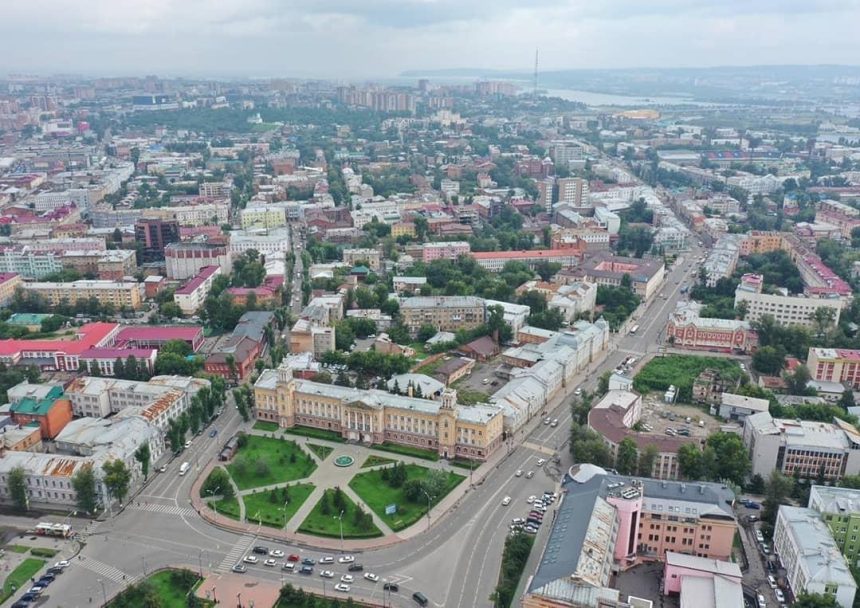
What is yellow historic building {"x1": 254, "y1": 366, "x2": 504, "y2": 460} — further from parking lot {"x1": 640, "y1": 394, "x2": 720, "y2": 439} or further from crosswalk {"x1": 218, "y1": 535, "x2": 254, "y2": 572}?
crosswalk {"x1": 218, "y1": 535, "x2": 254, "y2": 572}

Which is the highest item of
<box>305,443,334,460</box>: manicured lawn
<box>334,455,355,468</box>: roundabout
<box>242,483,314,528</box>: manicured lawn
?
<box>242,483,314,528</box>: manicured lawn

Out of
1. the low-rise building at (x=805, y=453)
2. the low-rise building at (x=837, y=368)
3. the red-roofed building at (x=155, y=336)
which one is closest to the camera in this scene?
the low-rise building at (x=805, y=453)

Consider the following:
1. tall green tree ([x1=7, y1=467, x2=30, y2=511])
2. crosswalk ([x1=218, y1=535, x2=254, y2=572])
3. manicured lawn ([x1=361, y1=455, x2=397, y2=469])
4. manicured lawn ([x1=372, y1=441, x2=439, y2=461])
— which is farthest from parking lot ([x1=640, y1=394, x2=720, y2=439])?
tall green tree ([x1=7, y1=467, x2=30, y2=511])

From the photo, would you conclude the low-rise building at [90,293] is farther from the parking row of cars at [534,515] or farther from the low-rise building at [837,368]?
the low-rise building at [837,368]

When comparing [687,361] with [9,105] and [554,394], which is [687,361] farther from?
[9,105]

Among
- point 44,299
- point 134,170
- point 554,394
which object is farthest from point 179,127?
point 554,394

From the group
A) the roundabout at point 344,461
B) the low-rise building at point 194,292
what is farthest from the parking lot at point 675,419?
the low-rise building at point 194,292

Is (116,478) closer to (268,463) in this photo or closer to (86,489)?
(86,489)
